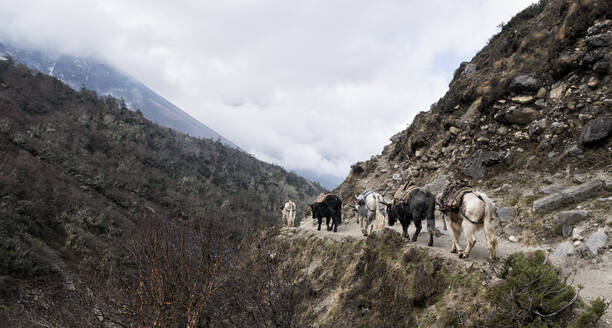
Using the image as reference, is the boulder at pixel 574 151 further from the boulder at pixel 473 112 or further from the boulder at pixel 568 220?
the boulder at pixel 473 112

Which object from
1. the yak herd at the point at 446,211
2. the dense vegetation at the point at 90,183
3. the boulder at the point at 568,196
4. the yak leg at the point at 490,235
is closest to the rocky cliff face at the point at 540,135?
the boulder at the point at 568,196

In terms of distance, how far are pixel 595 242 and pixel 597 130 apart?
504 cm

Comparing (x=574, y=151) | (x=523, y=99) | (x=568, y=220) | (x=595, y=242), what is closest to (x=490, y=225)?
(x=595, y=242)

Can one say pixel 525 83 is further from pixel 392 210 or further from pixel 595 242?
pixel 595 242

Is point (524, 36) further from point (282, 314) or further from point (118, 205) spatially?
point (118, 205)

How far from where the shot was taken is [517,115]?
1259 cm

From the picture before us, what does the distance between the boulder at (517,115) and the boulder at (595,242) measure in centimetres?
757

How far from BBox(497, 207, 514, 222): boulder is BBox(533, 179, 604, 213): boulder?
723 mm

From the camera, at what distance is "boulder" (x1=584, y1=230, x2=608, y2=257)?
585 centimetres

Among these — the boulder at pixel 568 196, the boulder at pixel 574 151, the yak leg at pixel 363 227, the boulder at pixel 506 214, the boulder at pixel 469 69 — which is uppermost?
the boulder at pixel 469 69

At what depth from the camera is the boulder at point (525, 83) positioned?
42.2ft

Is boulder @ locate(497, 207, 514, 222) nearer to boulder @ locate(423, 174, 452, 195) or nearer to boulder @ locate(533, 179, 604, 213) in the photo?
boulder @ locate(533, 179, 604, 213)

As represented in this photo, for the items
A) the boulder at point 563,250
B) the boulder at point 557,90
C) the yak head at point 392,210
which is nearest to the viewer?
the boulder at point 563,250

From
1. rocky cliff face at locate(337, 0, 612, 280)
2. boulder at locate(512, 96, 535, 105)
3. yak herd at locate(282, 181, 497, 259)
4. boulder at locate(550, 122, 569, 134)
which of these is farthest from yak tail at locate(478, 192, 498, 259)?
boulder at locate(512, 96, 535, 105)
